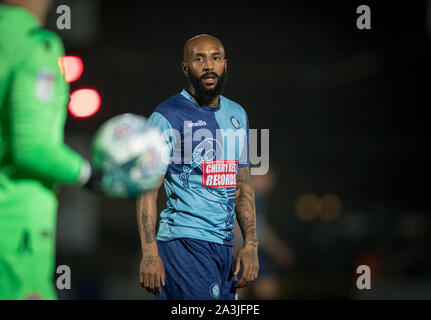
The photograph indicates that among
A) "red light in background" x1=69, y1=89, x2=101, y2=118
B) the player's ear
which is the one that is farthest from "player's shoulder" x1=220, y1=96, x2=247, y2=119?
"red light in background" x1=69, y1=89, x2=101, y2=118

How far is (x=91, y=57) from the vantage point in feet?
12.6

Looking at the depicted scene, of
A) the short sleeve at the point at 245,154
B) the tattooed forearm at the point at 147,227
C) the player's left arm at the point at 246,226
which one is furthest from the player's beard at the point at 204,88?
the tattooed forearm at the point at 147,227

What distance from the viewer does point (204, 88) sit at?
2.96m

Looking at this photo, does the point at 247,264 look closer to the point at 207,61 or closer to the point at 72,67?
the point at 207,61

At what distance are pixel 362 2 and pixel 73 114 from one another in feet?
6.61

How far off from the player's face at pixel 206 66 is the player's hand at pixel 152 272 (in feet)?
3.11

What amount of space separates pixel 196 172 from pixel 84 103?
104 cm

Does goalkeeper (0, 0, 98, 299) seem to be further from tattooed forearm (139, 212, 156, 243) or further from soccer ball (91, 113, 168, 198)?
tattooed forearm (139, 212, 156, 243)

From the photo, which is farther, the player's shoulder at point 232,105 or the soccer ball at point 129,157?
the player's shoulder at point 232,105

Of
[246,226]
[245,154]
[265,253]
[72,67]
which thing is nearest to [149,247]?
[246,226]

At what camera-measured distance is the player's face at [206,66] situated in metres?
2.92

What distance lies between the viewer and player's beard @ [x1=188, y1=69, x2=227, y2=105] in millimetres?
2957

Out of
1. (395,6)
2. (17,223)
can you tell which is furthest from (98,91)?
(395,6)

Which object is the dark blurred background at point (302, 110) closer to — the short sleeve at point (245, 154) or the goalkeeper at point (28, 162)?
the short sleeve at point (245, 154)
